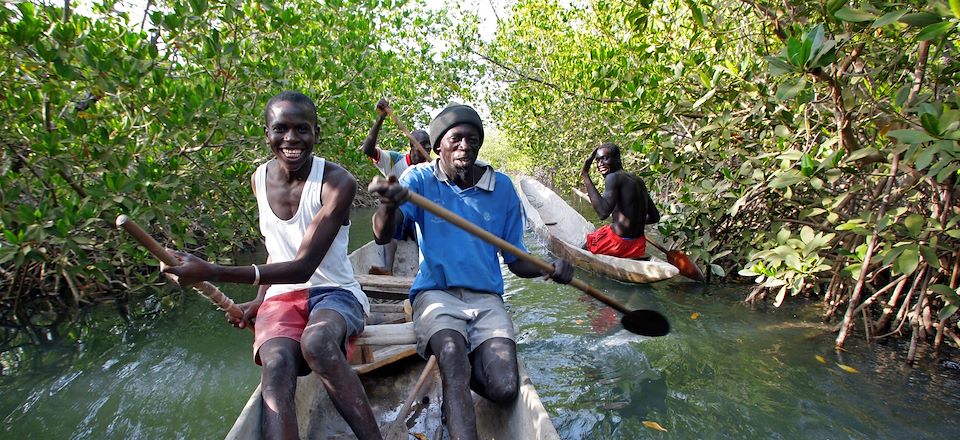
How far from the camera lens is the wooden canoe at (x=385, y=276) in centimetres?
400

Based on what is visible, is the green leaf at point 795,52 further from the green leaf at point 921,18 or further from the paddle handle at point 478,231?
the paddle handle at point 478,231

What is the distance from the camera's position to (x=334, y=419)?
8.80ft

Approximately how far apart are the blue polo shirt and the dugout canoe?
359 mm

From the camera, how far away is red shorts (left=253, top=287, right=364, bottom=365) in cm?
223

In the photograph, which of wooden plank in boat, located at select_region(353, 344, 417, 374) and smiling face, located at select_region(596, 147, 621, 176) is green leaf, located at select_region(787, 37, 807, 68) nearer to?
wooden plank in boat, located at select_region(353, 344, 417, 374)

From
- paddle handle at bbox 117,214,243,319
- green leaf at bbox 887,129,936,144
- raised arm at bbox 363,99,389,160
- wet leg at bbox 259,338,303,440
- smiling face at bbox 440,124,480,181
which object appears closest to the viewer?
paddle handle at bbox 117,214,243,319

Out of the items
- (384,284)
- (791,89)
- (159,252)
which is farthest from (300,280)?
(791,89)

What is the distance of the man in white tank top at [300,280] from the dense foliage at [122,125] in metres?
1.62

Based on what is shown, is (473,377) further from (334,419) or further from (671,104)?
(671,104)

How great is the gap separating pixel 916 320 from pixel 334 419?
3761 millimetres

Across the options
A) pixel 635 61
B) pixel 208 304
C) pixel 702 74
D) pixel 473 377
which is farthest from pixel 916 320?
pixel 208 304

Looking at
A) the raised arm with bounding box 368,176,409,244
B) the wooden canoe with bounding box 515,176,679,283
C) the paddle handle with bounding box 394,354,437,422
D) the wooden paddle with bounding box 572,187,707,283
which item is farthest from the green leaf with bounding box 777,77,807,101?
the wooden paddle with bounding box 572,187,707,283

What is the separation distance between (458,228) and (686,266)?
160 inches

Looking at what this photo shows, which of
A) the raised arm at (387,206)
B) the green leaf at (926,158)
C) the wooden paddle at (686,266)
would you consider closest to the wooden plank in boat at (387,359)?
the raised arm at (387,206)
